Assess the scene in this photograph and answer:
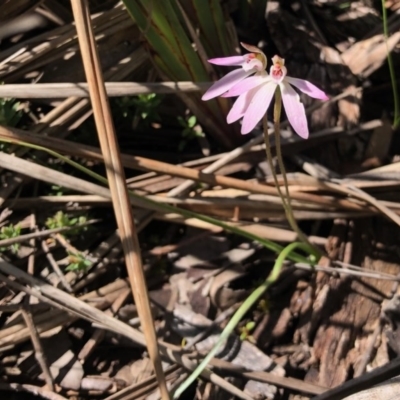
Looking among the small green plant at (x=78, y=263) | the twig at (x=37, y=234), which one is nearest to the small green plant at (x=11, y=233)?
the twig at (x=37, y=234)

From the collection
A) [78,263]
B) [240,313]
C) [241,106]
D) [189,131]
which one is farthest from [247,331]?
[241,106]

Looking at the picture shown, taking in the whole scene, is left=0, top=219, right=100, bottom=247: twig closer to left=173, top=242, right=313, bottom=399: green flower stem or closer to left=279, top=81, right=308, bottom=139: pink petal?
left=173, top=242, right=313, bottom=399: green flower stem

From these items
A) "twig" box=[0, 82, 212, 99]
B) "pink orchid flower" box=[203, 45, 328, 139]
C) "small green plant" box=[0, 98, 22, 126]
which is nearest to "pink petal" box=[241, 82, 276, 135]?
"pink orchid flower" box=[203, 45, 328, 139]

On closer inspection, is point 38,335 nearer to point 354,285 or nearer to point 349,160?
point 354,285

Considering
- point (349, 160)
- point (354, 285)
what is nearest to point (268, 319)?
point (354, 285)

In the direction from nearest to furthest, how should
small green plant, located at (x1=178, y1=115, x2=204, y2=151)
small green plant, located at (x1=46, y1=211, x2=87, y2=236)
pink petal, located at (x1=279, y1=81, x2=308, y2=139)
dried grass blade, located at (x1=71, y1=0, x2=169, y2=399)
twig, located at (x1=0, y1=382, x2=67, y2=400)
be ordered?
pink petal, located at (x1=279, y1=81, x2=308, y2=139)
dried grass blade, located at (x1=71, y1=0, x2=169, y2=399)
twig, located at (x1=0, y1=382, x2=67, y2=400)
small green plant, located at (x1=46, y1=211, x2=87, y2=236)
small green plant, located at (x1=178, y1=115, x2=204, y2=151)

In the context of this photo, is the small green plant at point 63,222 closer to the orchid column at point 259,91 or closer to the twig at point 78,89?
the twig at point 78,89

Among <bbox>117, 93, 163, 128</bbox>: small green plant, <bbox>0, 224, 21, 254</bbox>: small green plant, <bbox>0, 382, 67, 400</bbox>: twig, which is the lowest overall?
<bbox>0, 382, 67, 400</bbox>: twig

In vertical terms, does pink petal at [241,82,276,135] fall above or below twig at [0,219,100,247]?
above
